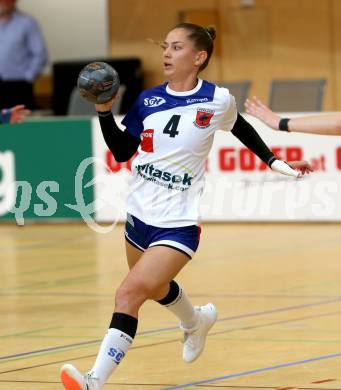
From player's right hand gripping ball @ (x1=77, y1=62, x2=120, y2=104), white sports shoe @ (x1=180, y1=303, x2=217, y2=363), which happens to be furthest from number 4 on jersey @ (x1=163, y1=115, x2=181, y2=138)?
white sports shoe @ (x1=180, y1=303, x2=217, y2=363)

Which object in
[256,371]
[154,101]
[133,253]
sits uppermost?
[154,101]

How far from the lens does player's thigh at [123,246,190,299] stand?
6391 mm

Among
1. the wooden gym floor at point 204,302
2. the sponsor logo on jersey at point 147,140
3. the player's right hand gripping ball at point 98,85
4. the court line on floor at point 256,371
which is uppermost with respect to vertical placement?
the player's right hand gripping ball at point 98,85

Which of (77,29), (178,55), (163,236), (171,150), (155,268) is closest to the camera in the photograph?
(155,268)

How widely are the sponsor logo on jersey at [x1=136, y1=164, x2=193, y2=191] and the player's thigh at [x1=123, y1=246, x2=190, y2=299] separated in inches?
15.7

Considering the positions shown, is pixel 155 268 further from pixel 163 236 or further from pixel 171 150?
→ pixel 171 150

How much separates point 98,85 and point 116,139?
0.35 m

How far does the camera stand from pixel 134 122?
22.9ft

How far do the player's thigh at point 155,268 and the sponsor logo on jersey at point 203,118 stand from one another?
82cm

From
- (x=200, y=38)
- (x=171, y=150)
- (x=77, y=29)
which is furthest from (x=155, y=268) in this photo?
(x=77, y=29)

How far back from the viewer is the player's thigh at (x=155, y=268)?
252 inches

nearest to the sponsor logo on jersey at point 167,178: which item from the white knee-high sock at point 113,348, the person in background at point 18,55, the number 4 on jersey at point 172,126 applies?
the number 4 on jersey at point 172,126

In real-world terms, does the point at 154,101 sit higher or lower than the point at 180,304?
higher

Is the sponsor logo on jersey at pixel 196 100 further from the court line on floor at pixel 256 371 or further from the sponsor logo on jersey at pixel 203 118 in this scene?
the court line on floor at pixel 256 371
